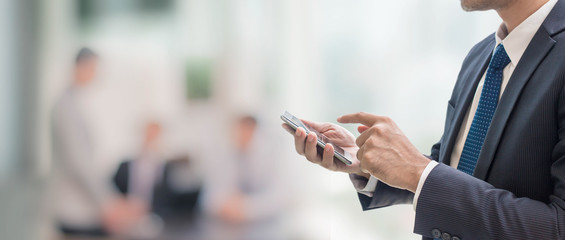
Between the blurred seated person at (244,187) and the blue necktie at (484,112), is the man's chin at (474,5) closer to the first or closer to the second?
the blue necktie at (484,112)

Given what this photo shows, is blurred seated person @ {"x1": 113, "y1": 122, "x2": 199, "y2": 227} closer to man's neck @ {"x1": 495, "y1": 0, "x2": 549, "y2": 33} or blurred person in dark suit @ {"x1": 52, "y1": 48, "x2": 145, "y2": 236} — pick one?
blurred person in dark suit @ {"x1": 52, "y1": 48, "x2": 145, "y2": 236}

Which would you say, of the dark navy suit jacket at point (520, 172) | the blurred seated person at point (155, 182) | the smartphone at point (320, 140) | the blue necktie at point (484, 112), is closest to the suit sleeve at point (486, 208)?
the dark navy suit jacket at point (520, 172)

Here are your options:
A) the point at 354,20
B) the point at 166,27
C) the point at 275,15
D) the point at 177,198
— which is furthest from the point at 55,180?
the point at 354,20

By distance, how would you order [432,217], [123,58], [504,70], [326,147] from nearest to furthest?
[432,217]
[504,70]
[326,147]
[123,58]

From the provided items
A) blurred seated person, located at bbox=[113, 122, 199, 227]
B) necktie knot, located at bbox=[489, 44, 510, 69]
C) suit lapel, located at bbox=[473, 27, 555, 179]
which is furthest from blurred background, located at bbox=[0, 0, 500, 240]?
suit lapel, located at bbox=[473, 27, 555, 179]

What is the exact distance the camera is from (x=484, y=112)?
42.5 inches

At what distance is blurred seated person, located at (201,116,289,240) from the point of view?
111 inches

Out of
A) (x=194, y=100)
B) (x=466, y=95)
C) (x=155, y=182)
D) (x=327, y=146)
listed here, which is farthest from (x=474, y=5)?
(x=155, y=182)

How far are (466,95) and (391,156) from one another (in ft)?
1.06

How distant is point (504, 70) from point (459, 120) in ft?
0.52

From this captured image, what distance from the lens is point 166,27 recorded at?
273cm

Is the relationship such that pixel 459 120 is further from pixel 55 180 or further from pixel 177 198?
pixel 55 180

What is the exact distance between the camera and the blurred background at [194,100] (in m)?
2.70

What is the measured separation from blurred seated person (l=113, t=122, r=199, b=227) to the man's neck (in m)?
2.07
